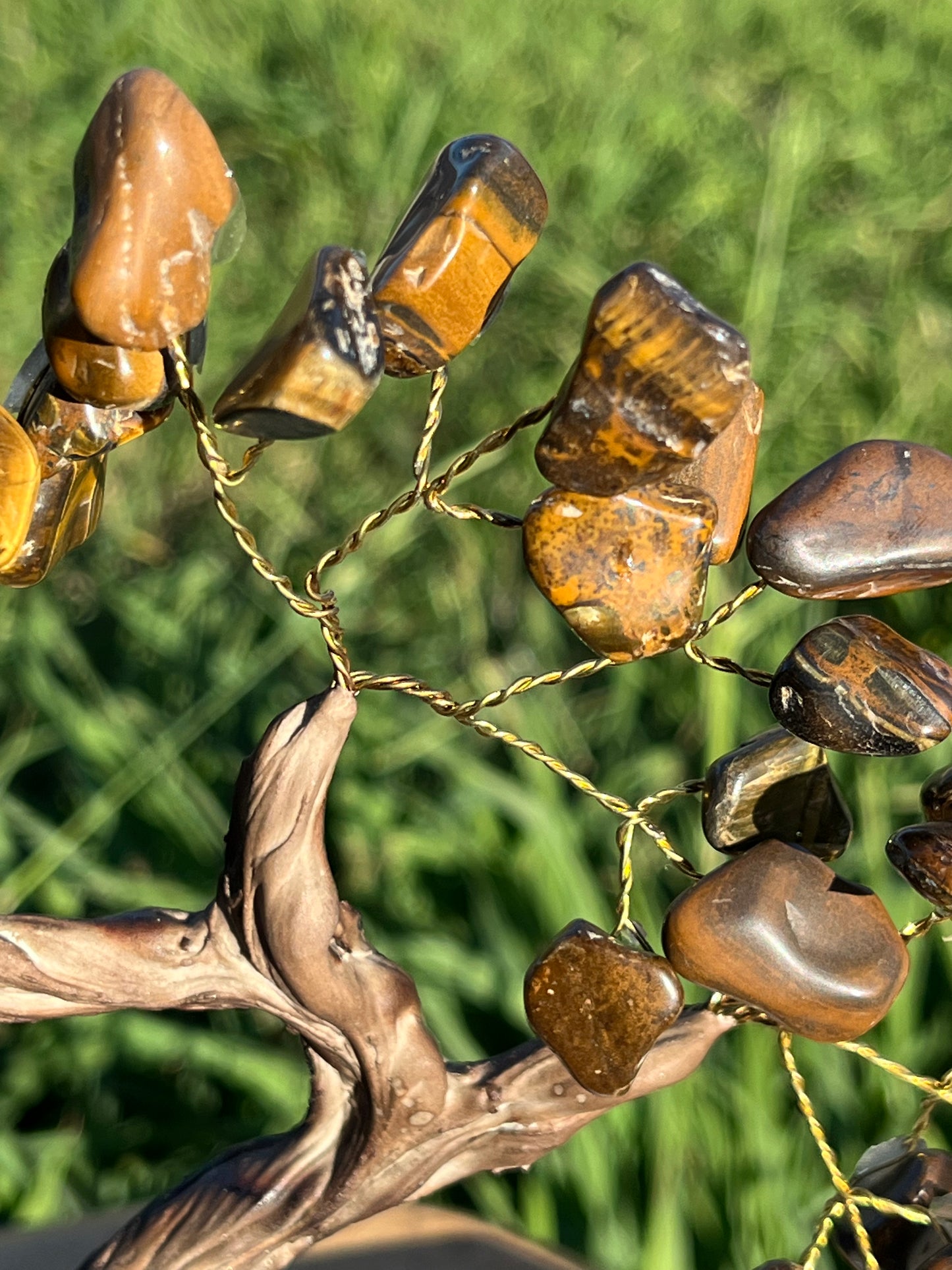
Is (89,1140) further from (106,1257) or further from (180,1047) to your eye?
(106,1257)

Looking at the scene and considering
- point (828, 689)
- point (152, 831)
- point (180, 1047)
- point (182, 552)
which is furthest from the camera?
point (182, 552)

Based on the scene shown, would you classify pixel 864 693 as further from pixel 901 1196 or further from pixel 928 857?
pixel 901 1196

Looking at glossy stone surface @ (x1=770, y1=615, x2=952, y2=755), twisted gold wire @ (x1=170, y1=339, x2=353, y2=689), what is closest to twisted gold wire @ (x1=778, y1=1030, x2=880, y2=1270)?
glossy stone surface @ (x1=770, y1=615, x2=952, y2=755)

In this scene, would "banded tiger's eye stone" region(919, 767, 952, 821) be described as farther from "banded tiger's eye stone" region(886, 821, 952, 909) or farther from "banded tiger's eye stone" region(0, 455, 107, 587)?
"banded tiger's eye stone" region(0, 455, 107, 587)

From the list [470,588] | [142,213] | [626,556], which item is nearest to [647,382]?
[626,556]

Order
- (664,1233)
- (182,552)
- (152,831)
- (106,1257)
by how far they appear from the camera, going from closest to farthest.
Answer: (106,1257), (664,1233), (152,831), (182,552)

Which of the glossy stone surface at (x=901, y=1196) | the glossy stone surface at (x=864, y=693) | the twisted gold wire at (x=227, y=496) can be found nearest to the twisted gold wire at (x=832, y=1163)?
the glossy stone surface at (x=901, y=1196)

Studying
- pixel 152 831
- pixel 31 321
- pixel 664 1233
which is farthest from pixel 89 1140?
pixel 31 321
